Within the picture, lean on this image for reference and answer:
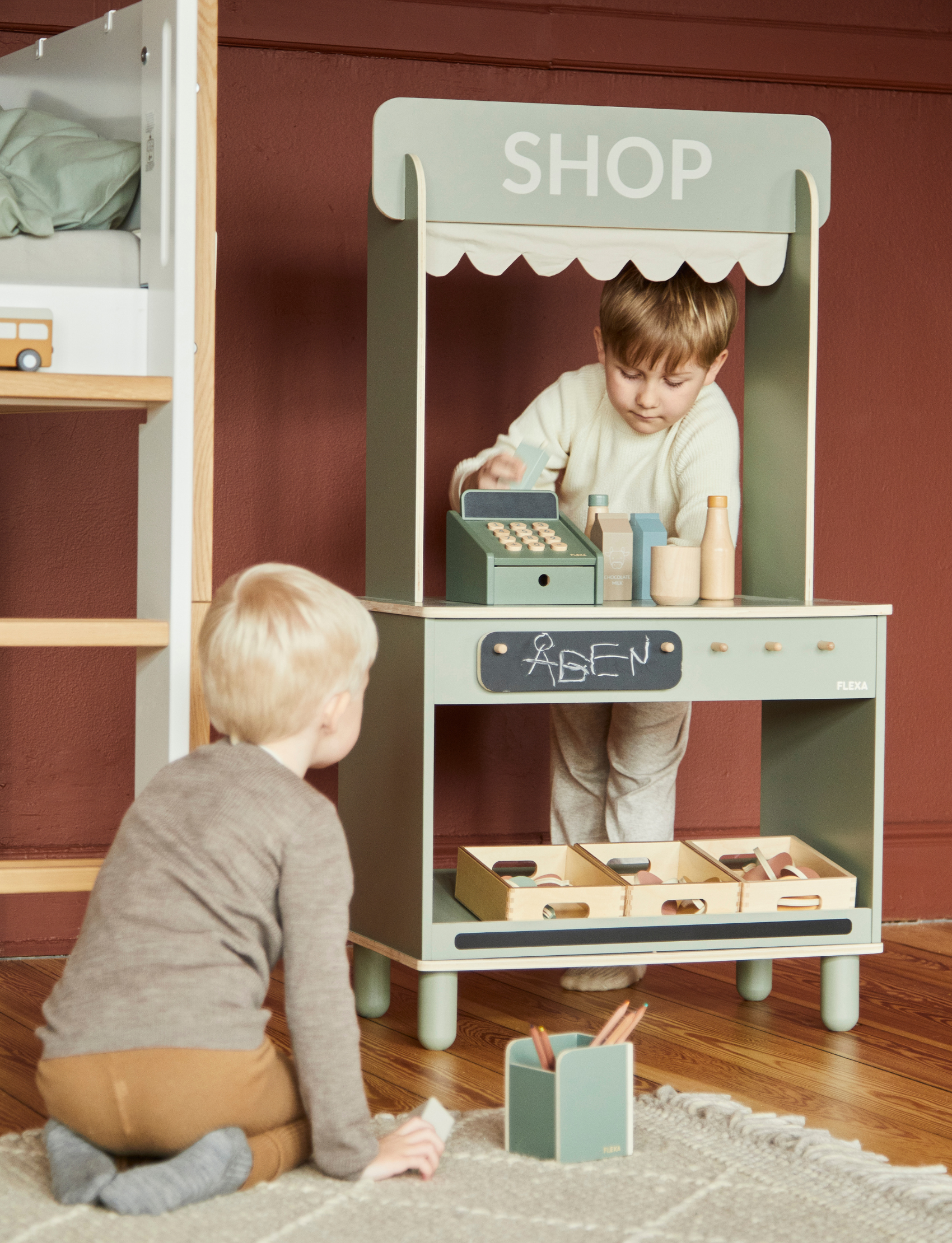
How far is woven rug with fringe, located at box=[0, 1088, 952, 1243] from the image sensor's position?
1.45 m

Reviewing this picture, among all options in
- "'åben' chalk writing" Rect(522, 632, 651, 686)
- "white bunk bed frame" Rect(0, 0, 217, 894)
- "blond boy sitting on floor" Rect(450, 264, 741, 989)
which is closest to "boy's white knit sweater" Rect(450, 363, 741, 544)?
"blond boy sitting on floor" Rect(450, 264, 741, 989)

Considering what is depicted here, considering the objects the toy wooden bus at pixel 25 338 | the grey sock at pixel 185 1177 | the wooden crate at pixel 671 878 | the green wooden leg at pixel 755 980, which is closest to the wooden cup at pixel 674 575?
the wooden crate at pixel 671 878

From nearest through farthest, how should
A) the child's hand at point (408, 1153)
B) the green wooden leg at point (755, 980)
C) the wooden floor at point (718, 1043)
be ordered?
the child's hand at point (408, 1153) < the wooden floor at point (718, 1043) < the green wooden leg at point (755, 980)

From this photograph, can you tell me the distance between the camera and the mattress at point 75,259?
1.91 metres

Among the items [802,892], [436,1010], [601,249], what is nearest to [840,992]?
[802,892]

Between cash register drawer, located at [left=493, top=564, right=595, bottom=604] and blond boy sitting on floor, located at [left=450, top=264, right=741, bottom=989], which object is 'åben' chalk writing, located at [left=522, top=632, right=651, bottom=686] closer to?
cash register drawer, located at [left=493, top=564, right=595, bottom=604]

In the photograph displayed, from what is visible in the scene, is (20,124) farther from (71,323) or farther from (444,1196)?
(444,1196)

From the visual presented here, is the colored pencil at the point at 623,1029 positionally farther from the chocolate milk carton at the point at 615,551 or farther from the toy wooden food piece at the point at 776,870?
the chocolate milk carton at the point at 615,551

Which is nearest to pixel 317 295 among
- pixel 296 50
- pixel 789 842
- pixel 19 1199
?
pixel 296 50

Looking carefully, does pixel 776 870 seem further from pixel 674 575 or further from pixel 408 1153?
pixel 408 1153

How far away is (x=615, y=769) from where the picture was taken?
2.53 meters

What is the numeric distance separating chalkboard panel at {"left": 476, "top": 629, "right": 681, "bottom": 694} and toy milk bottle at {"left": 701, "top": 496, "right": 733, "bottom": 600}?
19 cm

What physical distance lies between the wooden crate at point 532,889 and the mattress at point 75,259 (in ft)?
3.41

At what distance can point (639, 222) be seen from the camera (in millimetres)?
2209
